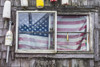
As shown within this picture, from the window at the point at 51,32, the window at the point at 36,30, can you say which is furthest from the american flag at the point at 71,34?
the window at the point at 36,30

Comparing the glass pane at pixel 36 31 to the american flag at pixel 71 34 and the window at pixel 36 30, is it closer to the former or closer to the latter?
the window at pixel 36 30

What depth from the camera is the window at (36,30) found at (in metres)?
5.84

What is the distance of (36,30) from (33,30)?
0.10 metres

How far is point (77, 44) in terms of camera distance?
588 cm

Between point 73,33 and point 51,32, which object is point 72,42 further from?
point 51,32

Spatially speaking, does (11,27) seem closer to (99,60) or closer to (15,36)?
(15,36)

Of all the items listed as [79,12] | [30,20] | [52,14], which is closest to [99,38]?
[79,12]

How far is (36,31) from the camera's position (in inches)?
231

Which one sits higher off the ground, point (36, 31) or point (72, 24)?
point (72, 24)

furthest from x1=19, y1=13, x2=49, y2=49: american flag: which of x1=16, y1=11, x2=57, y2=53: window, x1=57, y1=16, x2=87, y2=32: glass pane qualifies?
x1=57, y1=16, x2=87, y2=32: glass pane

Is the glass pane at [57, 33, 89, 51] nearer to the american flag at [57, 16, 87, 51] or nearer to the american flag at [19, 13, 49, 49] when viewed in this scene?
the american flag at [57, 16, 87, 51]

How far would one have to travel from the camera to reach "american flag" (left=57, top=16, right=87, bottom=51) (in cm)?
587

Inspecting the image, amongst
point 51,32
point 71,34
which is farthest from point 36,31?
point 71,34

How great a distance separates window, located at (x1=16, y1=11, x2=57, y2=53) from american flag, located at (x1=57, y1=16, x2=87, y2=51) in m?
0.23
